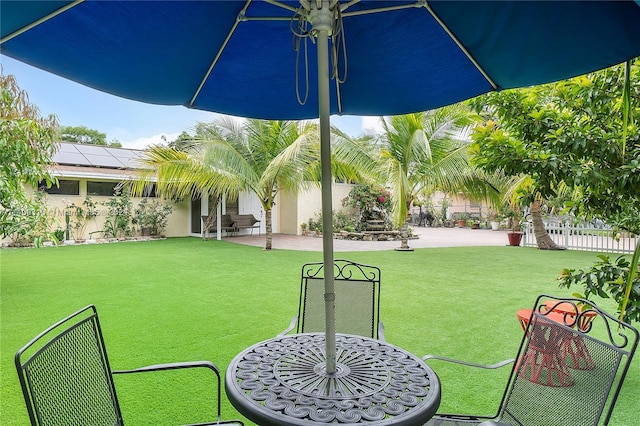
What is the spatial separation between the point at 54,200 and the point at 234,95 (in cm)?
1284

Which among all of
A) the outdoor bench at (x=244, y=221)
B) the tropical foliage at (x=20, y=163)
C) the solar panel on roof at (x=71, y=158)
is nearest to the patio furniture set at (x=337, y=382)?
the tropical foliage at (x=20, y=163)

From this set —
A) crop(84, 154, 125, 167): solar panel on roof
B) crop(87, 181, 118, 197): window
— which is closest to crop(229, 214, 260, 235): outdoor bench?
crop(87, 181, 118, 197): window

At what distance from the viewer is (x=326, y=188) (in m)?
1.62

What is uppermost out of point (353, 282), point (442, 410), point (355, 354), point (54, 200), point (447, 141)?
point (447, 141)

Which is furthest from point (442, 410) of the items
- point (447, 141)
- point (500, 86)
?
point (447, 141)

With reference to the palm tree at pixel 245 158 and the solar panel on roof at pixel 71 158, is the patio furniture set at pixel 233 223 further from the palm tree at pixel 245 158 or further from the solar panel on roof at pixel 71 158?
the solar panel on roof at pixel 71 158

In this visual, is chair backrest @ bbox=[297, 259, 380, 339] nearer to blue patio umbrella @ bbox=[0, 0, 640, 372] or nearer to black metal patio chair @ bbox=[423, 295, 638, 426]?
black metal patio chair @ bbox=[423, 295, 638, 426]

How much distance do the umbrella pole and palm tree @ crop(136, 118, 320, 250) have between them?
8.41m

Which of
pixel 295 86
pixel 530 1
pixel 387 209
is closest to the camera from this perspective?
pixel 530 1

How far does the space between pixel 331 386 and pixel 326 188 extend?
2.68 feet

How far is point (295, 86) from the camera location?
2436 mm

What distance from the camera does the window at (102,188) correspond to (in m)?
13.2

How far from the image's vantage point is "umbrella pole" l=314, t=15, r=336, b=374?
1.58 m

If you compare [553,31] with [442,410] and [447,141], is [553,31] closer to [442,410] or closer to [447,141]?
[442,410]
